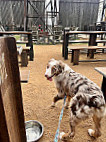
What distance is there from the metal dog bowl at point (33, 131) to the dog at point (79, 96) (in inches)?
13.9

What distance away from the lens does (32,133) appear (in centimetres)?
194

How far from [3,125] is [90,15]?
16417mm

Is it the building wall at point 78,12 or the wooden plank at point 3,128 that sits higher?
the building wall at point 78,12

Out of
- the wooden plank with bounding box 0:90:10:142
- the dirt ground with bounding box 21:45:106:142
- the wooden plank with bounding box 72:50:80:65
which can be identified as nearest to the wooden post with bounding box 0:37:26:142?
the wooden plank with bounding box 0:90:10:142

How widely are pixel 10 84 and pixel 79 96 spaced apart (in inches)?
34.7

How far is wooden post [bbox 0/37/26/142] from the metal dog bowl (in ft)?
2.47

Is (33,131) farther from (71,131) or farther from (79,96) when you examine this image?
(79,96)

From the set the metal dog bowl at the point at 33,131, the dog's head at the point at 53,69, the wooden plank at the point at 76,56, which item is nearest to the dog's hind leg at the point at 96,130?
the metal dog bowl at the point at 33,131

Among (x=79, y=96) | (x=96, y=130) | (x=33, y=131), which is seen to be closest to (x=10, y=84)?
(x=79, y=96)

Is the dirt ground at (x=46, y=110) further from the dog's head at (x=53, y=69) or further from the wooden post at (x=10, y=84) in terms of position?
the wooden post at (x=10, y=84)

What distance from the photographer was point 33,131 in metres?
1.97

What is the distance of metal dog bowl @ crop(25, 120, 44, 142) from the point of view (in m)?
1.85

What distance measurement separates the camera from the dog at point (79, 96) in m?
1.48

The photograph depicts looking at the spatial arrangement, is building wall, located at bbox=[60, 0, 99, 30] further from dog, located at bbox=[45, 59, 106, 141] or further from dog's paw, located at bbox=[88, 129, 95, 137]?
dog's paw, located at bbox=[88, 129, 95, 137]
